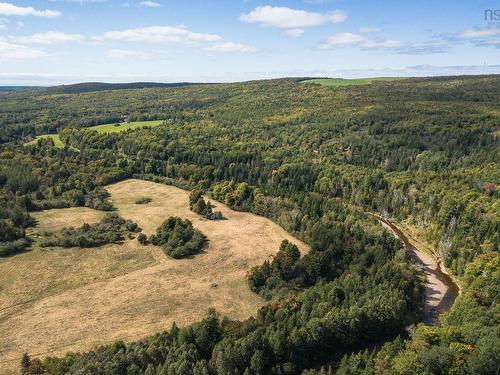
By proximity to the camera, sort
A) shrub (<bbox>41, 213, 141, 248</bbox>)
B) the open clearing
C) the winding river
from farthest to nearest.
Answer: shrub (<bbox>41, 213, 141, 248</bbox>)
the winding river
the open clearing

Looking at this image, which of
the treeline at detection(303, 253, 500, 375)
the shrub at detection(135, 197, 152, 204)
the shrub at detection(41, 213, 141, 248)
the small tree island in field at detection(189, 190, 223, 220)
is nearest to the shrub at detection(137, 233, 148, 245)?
the shrub at detection(41, 213, 141, 248)

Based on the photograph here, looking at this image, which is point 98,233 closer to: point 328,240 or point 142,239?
point 142,239

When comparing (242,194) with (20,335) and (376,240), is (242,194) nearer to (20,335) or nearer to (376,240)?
(376,240)

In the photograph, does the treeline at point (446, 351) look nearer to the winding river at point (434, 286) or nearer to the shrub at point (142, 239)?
the winding river at point (434, 286)

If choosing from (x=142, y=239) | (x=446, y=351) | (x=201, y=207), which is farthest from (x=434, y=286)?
(x=142, y=239)

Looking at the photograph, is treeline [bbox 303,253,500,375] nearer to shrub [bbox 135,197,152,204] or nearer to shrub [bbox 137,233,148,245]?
shrub [bbox 137,233,148,245]

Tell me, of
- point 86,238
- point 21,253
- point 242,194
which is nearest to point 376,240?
point 242,194
